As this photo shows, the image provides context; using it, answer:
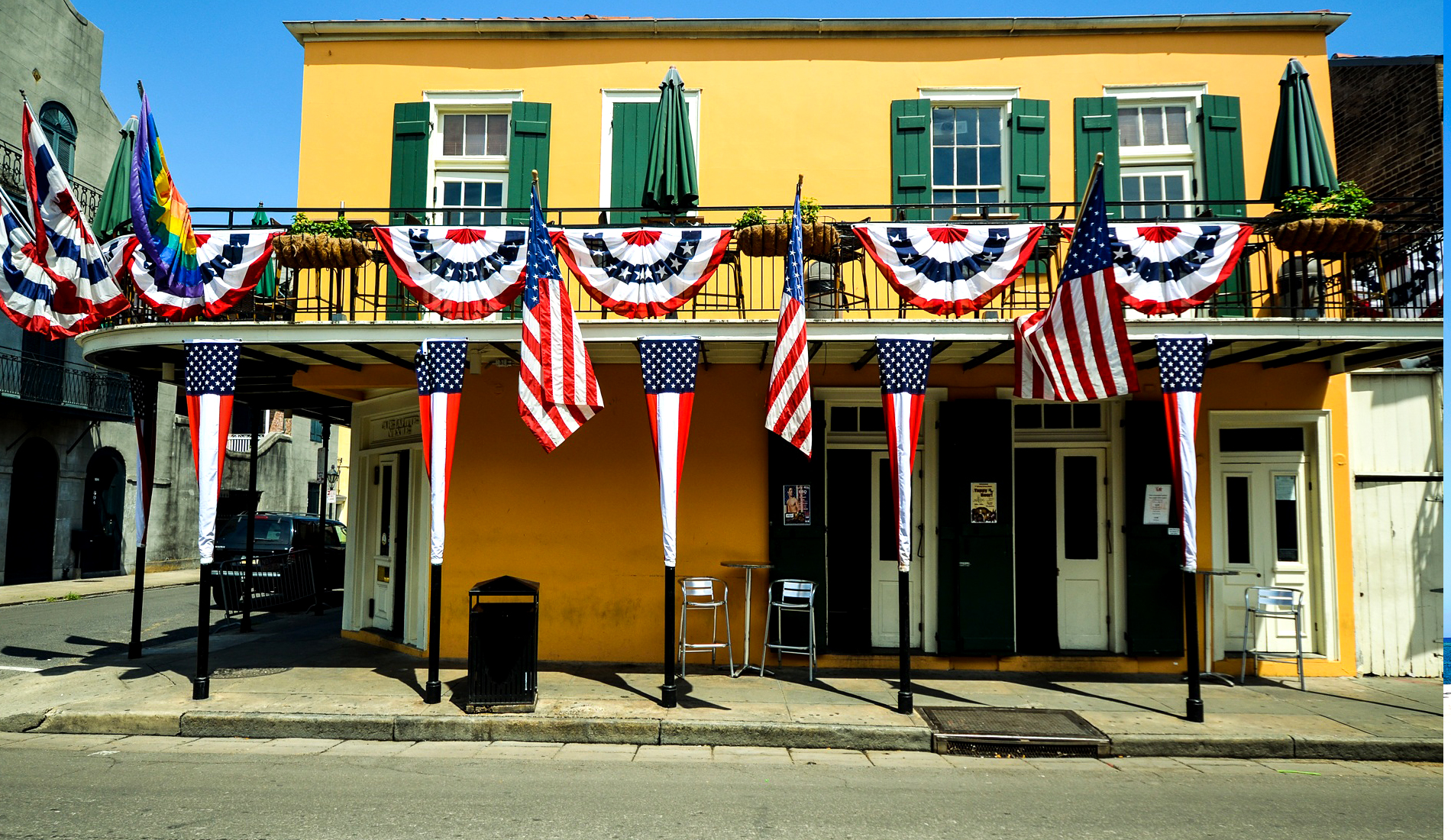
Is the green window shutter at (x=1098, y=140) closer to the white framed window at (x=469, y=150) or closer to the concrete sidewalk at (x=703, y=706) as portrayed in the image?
the concrete sidewalk at (x=703, y=706)

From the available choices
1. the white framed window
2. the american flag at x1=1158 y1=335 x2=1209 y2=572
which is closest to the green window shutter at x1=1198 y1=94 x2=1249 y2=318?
the american flag at x1=1158 y1=335 x2=1209 y2=572

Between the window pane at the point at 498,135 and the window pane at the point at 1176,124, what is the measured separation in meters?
7.89

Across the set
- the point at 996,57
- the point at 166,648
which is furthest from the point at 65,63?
the point at 996,57

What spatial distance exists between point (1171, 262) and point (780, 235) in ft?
12.6

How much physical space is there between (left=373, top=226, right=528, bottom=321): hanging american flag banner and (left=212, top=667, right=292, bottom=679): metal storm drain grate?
421 cm

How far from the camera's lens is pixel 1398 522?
10.1m

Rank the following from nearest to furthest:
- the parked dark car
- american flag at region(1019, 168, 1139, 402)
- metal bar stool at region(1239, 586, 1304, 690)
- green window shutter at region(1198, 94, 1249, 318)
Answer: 1. american flag at region(1019, 168, 1139, 402)
2. metal bar stool at region(1239, 586, 1304, 690)
3. green window shutter at region(1198, 94, 1249, 318)
4. the parked dark car

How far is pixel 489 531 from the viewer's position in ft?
33.6

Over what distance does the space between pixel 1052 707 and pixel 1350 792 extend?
239 centimetres

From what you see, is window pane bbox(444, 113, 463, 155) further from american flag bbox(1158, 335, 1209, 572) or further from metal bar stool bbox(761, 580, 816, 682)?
american flag bbox(1158, 335, 1209, 572)

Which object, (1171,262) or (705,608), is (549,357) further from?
(1171,262)

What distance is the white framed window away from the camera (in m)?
10.8

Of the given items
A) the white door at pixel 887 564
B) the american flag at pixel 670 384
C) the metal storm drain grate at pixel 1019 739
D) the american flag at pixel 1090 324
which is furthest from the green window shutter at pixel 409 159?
the metal storm drain grate at pixel 1019 739

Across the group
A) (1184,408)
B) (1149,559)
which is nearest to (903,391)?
(1184,408)
